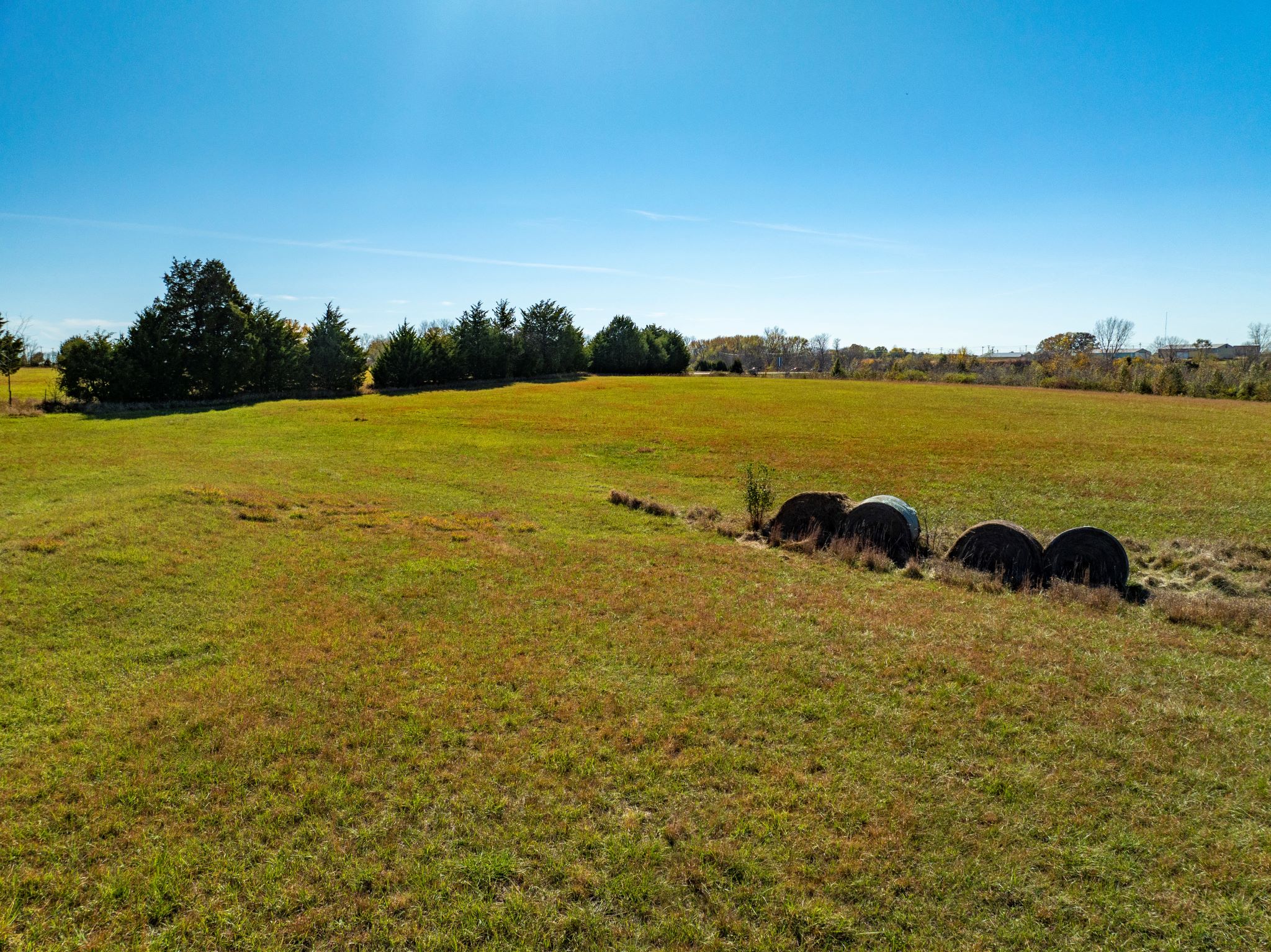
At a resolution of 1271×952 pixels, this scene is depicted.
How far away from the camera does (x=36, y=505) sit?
55.1 ft

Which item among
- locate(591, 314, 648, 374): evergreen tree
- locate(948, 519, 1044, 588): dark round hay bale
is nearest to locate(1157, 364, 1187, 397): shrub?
locate(591, 314, 648, 374): evergreen tree

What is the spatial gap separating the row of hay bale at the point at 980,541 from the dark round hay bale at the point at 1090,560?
0.01 m

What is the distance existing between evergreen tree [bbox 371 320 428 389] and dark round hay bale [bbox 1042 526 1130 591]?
222ft

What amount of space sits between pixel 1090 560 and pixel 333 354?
62.2 metres

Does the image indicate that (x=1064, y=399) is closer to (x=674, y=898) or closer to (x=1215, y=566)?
(x=1215, y=566)

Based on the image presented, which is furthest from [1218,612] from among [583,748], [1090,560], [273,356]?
[273,356]

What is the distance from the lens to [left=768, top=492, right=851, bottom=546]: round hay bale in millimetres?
16562

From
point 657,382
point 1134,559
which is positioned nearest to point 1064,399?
point 657,382

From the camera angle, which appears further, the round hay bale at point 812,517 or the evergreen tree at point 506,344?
the evergreen tree at point 506,344

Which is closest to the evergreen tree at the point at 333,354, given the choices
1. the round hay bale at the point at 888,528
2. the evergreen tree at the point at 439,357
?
the evergreen tree at the point at 439,357

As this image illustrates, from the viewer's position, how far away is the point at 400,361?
230ft

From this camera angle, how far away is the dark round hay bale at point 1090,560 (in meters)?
13.3

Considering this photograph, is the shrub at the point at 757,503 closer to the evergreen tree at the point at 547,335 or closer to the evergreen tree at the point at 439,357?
the evergreen tree at the point at 439,357

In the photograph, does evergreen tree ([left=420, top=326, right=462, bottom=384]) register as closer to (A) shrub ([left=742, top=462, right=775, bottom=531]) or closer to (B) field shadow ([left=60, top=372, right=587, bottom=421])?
(B) field shadow ([left=60, top=372, right=587, bottom=421])
